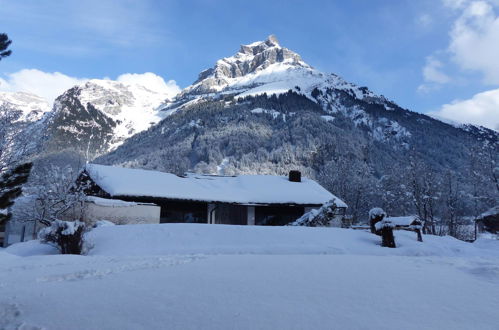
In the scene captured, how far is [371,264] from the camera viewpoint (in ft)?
30.6

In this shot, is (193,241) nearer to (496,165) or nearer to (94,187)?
(94,187)

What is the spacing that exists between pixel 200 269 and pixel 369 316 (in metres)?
4.07

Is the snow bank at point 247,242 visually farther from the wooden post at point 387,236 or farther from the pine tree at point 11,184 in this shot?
the pine tree at point 11,184

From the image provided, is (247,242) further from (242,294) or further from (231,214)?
(231,214)

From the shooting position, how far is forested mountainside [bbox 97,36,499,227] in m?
39.3

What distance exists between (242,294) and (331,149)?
297ft

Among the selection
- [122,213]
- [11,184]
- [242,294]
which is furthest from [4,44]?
[122,213]

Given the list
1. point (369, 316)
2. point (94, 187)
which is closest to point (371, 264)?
point (369, 316)

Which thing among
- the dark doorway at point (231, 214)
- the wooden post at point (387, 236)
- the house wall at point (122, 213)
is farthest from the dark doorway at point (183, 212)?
the wooden post at point (387, 236)

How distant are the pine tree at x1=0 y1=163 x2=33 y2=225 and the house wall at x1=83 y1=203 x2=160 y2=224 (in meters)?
11.0

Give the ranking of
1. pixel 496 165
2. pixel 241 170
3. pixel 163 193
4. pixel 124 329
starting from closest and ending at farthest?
pixel 124 329
pixel 163 193
pixel 496 165
pixel 241 170

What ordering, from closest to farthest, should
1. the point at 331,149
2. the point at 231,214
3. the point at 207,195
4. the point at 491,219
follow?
the point at 491,219, the point at 207,195, the point at 231,214, the point at 331,149

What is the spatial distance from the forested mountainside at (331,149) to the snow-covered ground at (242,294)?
84.8ft

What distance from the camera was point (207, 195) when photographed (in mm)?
26766
